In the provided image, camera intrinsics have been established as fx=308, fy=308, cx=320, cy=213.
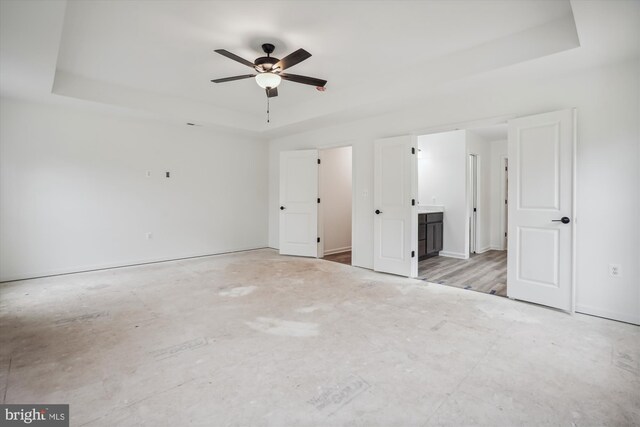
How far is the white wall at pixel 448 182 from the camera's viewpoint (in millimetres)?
5953

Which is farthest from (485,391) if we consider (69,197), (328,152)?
(69,197)

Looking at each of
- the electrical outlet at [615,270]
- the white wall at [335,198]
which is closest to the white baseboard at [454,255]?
the white wall at [335,198]

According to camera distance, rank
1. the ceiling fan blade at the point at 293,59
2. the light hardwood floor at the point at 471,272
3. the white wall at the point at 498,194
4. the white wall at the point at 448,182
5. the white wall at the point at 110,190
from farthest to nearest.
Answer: the white wall at the point at 498,194 < the white wall at the point at 448,182 < the white wall at the point at 110,190 < the light hardwood floor at the point at 471,272 < the ceiling fan blade at the point at 293,59

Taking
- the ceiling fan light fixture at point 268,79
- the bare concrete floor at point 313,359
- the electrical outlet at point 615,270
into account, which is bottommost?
the bare concrete floor at point 313,359

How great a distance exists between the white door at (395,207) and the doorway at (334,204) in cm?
134

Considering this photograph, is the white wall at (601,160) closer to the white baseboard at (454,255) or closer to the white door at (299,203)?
the white baseboard at (454,255)

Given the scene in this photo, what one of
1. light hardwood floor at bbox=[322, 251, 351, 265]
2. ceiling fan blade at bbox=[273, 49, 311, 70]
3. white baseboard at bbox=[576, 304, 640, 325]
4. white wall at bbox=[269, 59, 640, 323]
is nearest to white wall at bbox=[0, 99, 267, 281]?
light hardwood floor at bbox=[322, 251, 351, 265]

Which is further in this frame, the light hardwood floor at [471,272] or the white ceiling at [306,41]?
the light hardwood floor at [471,272]

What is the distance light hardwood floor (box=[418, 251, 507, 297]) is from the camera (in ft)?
13.2

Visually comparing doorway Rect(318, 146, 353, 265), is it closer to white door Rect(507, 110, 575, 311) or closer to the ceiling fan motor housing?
the ceiling fan motor housing

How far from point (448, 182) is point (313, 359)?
16.7 ft

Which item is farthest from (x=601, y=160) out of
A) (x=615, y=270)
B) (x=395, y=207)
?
(x=395, y=207)

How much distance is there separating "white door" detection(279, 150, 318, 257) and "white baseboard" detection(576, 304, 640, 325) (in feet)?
12.8

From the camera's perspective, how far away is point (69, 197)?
180 inches
